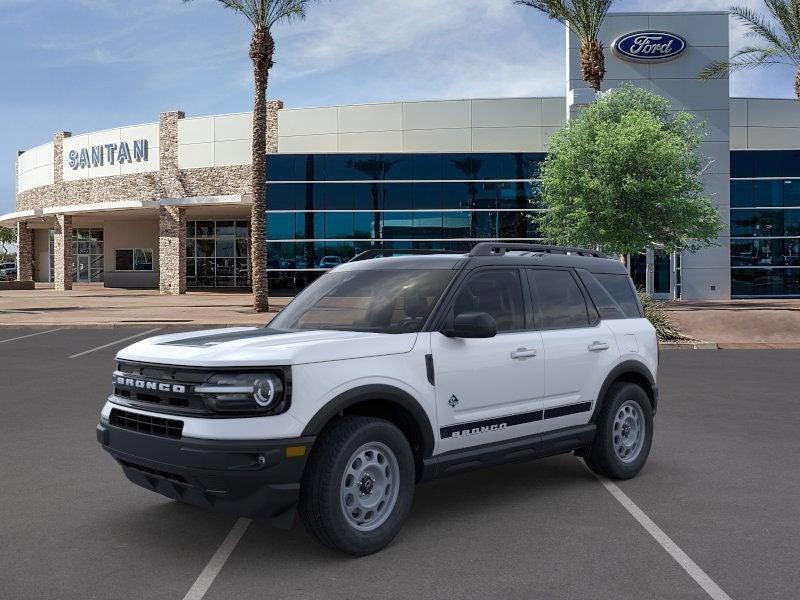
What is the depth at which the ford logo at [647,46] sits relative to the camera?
3400cm

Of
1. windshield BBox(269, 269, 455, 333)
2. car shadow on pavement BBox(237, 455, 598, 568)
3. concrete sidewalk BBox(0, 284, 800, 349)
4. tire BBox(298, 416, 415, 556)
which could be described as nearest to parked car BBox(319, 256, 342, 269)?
concrete sidewalk BBox(0, 284, 800, 349)

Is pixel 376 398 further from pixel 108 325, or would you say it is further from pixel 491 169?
pixel 491 169

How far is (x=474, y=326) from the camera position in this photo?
482 cm

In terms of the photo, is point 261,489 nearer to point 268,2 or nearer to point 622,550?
point 622,550

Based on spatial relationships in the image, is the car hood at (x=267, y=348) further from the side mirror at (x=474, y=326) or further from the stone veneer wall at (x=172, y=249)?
the stone veneer wall at (x=172, y=249)

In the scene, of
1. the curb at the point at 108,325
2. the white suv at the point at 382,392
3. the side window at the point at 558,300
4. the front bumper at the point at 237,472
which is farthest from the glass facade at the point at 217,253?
the front bumper at the point at 237,472

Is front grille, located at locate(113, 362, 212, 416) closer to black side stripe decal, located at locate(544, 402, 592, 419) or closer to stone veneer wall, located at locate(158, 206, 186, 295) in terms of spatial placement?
black side stripe decal, located at locate(544, 402, 592, 419)

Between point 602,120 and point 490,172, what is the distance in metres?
8.60

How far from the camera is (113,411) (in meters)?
4.88

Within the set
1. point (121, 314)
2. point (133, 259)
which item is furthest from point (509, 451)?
point (133, 259)

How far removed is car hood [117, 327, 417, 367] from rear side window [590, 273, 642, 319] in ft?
7.86

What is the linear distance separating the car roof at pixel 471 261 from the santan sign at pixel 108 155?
4175 centimetres

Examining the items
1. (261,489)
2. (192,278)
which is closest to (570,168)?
(261,489)

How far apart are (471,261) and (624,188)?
20.8 m
